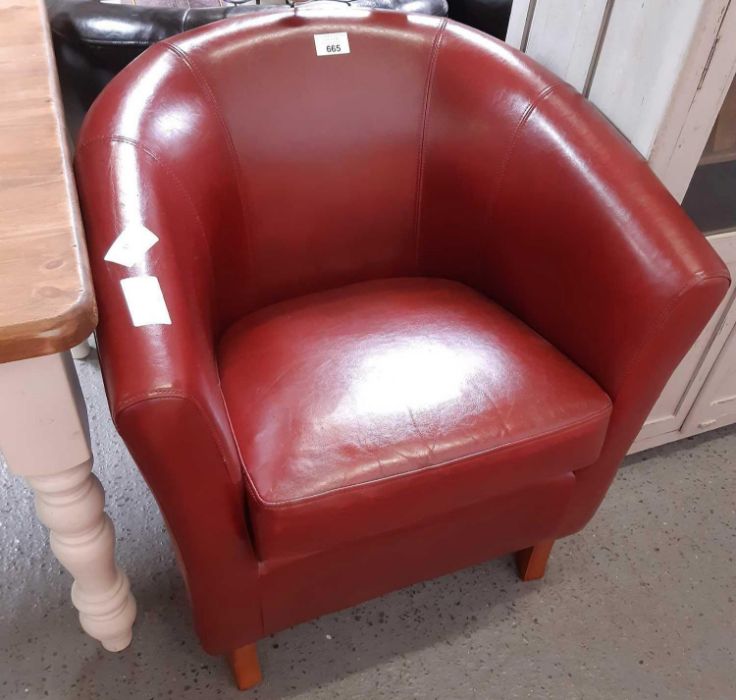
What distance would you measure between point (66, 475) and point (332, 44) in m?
0.76

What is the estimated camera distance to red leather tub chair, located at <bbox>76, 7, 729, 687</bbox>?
894mm

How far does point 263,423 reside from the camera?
97 cm

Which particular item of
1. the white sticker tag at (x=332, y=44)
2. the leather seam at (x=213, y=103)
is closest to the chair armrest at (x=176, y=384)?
the leather seam at (x=213, y=103)

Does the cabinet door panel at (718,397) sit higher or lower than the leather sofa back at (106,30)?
lower

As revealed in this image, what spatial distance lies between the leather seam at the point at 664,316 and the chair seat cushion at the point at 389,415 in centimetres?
6

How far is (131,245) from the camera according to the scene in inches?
33.3

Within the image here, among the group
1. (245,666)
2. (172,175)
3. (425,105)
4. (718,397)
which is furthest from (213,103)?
(718,397)

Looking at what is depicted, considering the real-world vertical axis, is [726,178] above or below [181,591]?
above

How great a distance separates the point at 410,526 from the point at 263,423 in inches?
10.1

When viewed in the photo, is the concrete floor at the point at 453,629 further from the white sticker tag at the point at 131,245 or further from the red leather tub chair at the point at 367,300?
the white sticker tag at the point at 131,245

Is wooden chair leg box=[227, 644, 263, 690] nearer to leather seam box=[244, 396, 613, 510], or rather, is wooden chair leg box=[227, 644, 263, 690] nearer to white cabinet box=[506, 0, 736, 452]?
leather seam box=[244, 396, 613, 510]

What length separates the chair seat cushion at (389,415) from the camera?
0.92 meters

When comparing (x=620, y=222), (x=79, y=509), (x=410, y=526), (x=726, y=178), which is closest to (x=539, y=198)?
(x=620, y=222)

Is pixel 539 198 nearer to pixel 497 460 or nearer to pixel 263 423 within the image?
pixel 497 460
